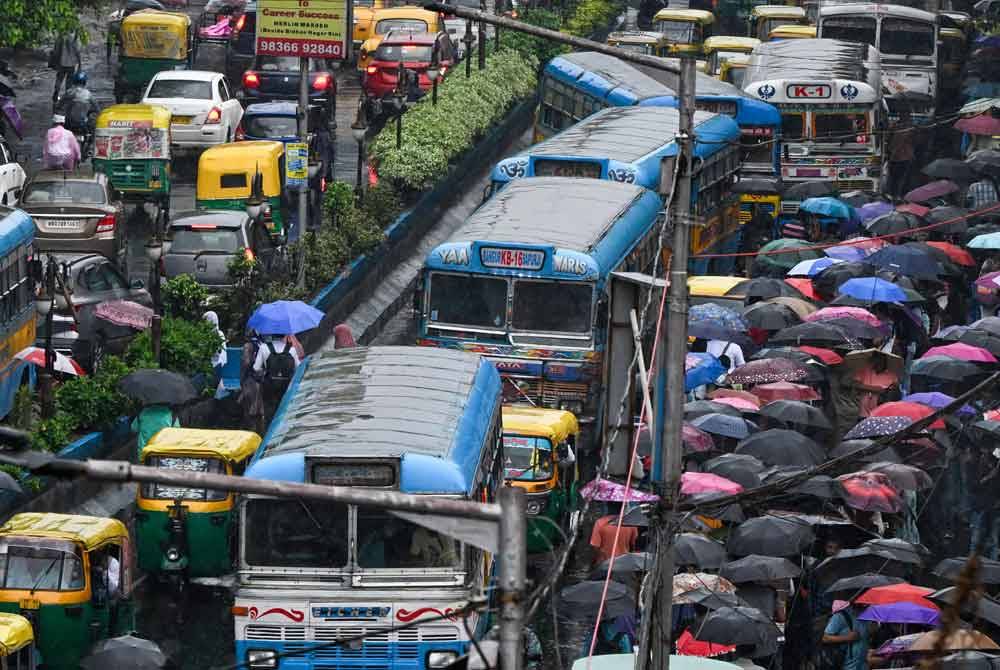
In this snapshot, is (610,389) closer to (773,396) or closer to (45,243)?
(773,396)

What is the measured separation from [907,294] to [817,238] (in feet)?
21.7

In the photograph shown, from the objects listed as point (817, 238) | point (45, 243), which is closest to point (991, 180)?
point (817, 238)

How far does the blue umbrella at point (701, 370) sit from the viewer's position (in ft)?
72.9

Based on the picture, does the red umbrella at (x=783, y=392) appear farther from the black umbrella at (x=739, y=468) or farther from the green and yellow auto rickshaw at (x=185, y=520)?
the green and yellow auto rickshaw at (x=185, y=520)

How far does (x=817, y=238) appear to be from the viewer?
31.3 metres

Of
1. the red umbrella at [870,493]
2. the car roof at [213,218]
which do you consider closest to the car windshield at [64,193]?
the car roof at [213,218]

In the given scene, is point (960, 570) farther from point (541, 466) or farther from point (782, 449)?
point (541, 466)

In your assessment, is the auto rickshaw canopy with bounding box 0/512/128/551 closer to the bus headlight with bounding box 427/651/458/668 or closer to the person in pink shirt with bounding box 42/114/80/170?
the bus headlight with bounding box 427/651/458/668

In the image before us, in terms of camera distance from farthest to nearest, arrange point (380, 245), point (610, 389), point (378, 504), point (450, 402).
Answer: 1. point (380, 245)
2. point (450, 402)
3. point (610, 389)
4. point (378, 504)

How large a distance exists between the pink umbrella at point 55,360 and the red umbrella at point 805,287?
28.9ft

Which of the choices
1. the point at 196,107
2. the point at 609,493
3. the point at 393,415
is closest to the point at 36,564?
the point at 393,415

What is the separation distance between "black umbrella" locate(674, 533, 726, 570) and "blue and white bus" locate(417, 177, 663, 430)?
A: 255 inches

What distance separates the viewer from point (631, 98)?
3594cm

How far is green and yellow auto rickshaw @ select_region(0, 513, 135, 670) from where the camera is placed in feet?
55.4
